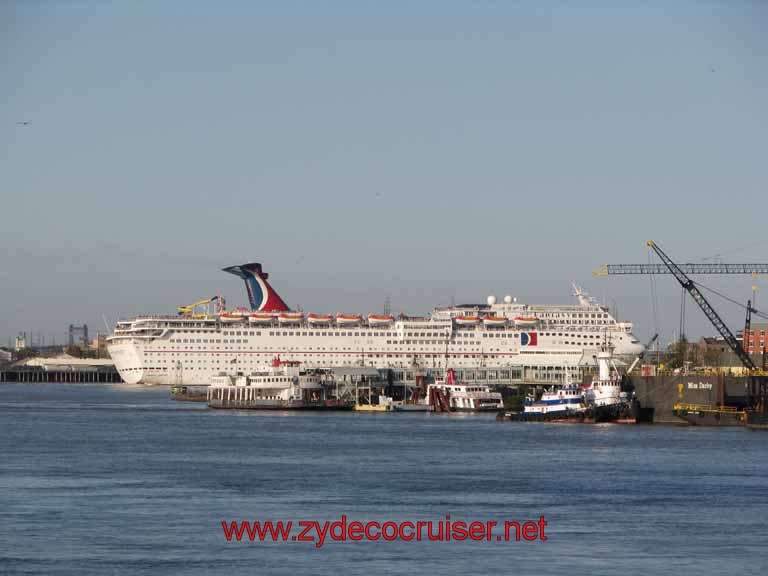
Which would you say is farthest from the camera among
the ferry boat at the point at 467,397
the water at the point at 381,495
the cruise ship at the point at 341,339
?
the cruise ship at the point at 341,339

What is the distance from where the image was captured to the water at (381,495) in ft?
98.7

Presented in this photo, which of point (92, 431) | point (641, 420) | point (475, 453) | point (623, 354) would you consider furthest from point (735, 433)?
point (623, 354)

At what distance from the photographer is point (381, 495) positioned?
40.3 metres

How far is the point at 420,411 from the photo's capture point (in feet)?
309

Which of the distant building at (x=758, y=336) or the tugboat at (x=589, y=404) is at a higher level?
the distant building at (x=758, y=336)

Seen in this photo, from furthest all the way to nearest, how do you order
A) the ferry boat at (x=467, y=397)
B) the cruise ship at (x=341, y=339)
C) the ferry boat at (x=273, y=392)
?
the cruise ship at (x=341, y=339) → the ferry boat at (x=467, y=397) → the ferry boat at (x=273, y=392)

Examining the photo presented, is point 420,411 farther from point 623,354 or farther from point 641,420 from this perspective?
point 623,354

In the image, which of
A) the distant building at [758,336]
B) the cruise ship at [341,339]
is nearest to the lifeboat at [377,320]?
the cruise ship at [341,339]

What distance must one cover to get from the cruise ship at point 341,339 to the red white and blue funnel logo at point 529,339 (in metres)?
0.10

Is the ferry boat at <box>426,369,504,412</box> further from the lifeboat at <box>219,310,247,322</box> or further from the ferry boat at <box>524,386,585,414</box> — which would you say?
the lifeboat at <box>219,310,247,322</box>

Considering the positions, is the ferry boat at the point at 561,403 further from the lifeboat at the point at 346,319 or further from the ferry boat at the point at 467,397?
the lifeboat at the point at 346,319

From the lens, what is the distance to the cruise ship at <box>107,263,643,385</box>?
140 meters

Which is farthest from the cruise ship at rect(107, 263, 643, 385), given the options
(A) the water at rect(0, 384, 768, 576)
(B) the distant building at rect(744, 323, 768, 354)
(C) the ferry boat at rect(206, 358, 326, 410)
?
(A) the water at rect(0, 384, 768, 576)

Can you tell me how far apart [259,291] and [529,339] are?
28.9 meters
